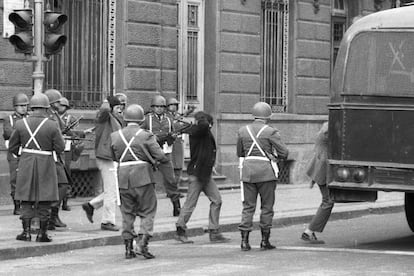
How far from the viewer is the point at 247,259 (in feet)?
44.5

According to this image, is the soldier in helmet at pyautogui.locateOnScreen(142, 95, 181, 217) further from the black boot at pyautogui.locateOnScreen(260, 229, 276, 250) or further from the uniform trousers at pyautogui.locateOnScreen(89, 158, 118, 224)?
the black boot at pyautogui.locateOnScreen(260, 229, 276, 250)

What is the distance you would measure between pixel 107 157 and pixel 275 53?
10.9 metres

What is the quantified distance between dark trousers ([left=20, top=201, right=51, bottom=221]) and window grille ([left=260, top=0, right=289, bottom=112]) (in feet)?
39.2

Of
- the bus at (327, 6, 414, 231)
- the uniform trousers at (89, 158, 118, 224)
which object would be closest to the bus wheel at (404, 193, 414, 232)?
the bus at (327, 6, 414, 231)

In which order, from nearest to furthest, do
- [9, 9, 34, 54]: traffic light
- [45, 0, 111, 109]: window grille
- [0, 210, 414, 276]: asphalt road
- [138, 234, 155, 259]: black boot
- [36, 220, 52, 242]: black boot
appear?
[0, 210, 414, 276]: asphalt road
[138, 234, 155, 259]: black boot
[36, 220, 52, 242]: black boot
[9, 9, 34, 54]: traffic light
[45, 0, 111, 109]: window grille

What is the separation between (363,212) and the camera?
65.9 ft

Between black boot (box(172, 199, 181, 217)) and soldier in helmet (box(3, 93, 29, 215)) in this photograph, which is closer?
soldier in helmet (box(3, 93, 29, 215))

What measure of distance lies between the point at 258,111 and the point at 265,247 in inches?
68.4

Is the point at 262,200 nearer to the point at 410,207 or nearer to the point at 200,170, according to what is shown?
the point at 200,170

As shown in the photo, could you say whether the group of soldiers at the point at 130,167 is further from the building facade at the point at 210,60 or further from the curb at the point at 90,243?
the building facade at the point at 210,60

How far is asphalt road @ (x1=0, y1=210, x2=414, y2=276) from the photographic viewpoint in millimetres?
12523

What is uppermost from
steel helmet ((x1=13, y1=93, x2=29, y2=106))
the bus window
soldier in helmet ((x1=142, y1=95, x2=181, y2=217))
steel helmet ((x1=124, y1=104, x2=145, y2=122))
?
the bus window

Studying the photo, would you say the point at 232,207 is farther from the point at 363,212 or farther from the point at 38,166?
the point at 38,166

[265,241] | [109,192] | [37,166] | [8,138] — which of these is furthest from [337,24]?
[37,166]
